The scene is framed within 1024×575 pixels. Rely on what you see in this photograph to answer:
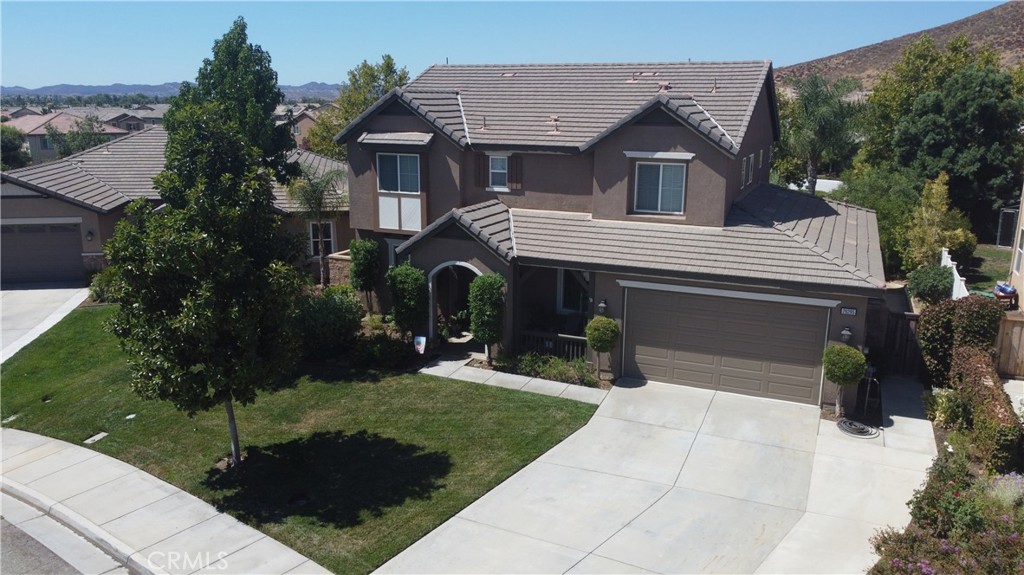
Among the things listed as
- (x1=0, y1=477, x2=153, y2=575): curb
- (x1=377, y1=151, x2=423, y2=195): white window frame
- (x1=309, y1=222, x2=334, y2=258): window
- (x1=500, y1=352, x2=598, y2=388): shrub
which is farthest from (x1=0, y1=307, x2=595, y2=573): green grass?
(x1=309, y1=222, x2=334, y2=258): window

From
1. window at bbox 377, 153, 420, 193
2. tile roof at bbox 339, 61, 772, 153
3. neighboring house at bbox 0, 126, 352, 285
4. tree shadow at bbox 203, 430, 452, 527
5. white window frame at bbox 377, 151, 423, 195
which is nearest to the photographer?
tree shadow at bbox 203, 430, 452, 527

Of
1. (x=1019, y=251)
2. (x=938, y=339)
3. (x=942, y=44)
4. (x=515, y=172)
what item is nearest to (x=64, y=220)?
(x=515, y=172)

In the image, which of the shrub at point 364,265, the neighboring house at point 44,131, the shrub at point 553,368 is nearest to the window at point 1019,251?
the shrub at point 553,368

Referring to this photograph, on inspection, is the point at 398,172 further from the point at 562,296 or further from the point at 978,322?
the point at 978,322

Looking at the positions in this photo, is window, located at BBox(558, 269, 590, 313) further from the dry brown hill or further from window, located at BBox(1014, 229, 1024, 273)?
the dry brown hill

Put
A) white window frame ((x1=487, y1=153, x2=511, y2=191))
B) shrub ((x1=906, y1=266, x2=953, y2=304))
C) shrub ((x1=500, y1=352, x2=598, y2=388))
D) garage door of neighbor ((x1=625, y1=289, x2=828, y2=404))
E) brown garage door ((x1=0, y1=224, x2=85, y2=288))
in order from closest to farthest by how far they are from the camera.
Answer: garage door of neighbor ((x1=625, y1=289, x2=828, y2=404))
shrub ((x1=500, y1=352, x2=598, y2=388))
shrub ((x1=906, y1=266, x2=953, y2=304))
white window frame ((x1=487, y1=153, x2=511, y2=191))
brown garage door ((x1=0, y1=224, x2=85, y2=288))
